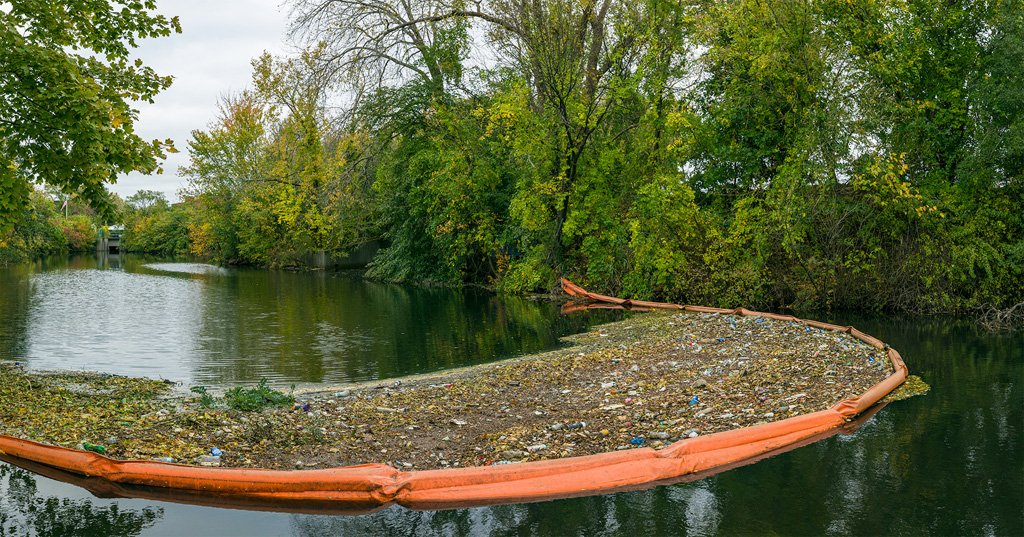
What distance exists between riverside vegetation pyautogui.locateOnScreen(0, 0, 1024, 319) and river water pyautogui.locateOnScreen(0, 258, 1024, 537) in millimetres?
2292

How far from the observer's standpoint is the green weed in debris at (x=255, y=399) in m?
7.84

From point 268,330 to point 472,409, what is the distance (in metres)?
10.3

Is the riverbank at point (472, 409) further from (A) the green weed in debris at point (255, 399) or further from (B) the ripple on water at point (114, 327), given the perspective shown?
(B) the ripple on water at point (114, 327)

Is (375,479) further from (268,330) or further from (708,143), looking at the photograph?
(708,143)

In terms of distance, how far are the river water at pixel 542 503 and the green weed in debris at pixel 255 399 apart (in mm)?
2049

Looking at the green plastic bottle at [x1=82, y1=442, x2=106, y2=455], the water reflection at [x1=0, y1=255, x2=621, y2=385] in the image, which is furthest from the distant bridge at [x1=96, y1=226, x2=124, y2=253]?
the green plastic bottle at [x1=82, y1=442, x2=106, y2=455]

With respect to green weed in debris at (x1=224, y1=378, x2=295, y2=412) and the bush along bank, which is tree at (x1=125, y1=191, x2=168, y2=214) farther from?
green weed in debris at (x1=224, y1=378, x2=295, y2=412)

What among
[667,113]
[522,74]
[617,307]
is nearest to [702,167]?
[667,113]

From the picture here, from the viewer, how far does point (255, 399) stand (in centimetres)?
795

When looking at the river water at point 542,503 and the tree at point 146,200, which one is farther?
the tree at point 146,200

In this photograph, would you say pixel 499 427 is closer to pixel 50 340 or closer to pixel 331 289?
pixel 50 340

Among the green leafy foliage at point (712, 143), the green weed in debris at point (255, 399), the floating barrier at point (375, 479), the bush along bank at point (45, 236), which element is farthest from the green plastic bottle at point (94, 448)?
the bush along bank at point (45, 236)

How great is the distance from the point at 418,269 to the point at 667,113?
15.7 meters

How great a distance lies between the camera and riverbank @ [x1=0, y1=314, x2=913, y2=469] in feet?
21.8
